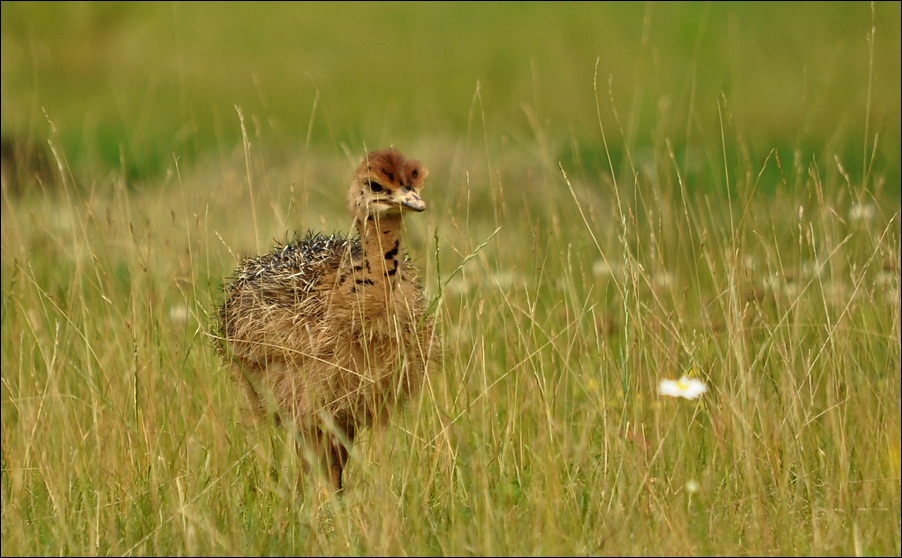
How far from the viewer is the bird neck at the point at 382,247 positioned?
5.00m

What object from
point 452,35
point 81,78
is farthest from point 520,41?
point 81,78

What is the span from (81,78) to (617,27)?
9.05 metres

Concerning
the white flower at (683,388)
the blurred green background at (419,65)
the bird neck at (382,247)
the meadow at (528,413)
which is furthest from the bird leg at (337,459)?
the blurred green background at (419,65)

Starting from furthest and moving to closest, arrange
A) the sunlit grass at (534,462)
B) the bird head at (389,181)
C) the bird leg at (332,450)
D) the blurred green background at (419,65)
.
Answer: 1. the blurred green background at (419,65)
2. the bird leg at (332,450)
3. the bird head at (389,181)
4. the sunlit grass at (534,462)

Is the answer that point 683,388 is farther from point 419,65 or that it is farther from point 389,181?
point 419,65

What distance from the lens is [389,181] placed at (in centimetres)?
486

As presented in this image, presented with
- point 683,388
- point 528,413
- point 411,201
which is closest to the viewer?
point 683,388

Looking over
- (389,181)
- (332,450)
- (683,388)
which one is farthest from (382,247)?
(683,388)

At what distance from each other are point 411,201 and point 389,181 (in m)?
0.17

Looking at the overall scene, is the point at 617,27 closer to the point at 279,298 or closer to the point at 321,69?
the point at 321,69

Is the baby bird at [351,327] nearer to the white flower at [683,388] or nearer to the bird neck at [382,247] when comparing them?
the bird neck at [382,247]

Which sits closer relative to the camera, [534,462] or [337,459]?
[534,462]

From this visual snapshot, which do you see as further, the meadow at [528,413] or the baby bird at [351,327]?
the baby bird at [351,327]

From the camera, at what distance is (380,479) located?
4242mm
